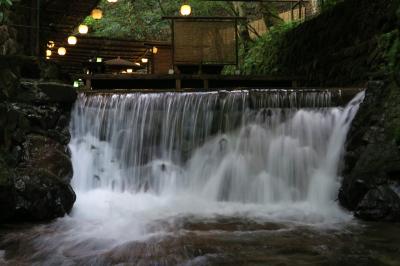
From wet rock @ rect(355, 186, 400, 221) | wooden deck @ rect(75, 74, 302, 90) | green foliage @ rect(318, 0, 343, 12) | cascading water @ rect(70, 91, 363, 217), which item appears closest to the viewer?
wet rock @ rect(355, 186, 400, 221)

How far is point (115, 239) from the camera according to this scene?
6.25 metres

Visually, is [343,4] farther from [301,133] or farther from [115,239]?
[115,239]

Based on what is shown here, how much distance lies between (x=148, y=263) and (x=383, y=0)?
30.5ft

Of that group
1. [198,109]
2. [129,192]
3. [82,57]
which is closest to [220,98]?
[198,109]

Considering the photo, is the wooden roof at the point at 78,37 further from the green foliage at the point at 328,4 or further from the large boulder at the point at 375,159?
the large boulder at the point at 375,159

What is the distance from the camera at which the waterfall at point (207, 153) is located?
8.62 metres

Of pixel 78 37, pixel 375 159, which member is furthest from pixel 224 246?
pixel 78 37

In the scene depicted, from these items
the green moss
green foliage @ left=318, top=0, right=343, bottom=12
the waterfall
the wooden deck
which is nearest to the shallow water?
the green moss

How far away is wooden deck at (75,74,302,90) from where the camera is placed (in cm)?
1385

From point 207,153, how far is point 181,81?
20.4 ft

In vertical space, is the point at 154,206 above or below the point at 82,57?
below

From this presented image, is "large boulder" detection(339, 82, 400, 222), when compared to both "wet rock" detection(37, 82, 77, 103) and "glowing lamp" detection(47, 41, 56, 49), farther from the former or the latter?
"glowing lamp" detection(47, 41, 56, 49)

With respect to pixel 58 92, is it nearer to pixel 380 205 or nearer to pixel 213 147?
pixel 213 147

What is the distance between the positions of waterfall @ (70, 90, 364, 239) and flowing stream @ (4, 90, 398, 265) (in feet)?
0.07
